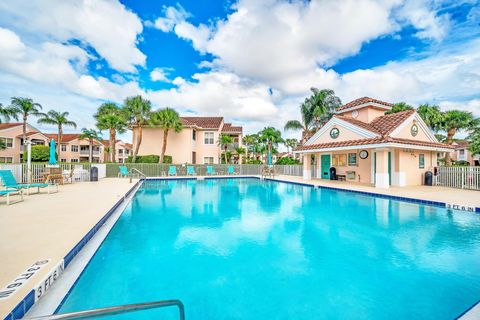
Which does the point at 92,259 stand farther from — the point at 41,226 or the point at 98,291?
the point at 41,226

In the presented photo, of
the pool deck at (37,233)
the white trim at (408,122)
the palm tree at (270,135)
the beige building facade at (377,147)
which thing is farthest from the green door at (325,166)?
the pool deck at (37,233)

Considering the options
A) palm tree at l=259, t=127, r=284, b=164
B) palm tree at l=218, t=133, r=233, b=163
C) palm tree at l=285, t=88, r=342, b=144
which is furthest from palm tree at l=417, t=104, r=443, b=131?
palm tree at l=218, t=133, r=233, b=163

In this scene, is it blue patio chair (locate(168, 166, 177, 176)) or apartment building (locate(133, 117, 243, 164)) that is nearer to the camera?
blue patio chair (locate(168, 166, 177, 176))

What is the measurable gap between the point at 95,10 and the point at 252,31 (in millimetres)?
8894

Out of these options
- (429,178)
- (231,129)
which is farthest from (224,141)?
(429,178)

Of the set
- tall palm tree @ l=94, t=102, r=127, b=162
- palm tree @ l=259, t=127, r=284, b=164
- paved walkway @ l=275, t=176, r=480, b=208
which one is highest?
tall palm tree @ l=94, t=102, r=127, b=162

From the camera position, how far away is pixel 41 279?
8.59ft

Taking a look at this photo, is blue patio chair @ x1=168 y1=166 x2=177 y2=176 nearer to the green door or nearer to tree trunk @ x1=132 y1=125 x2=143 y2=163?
tree trunk @ x1=132 y1=125 x2=143 y2=163

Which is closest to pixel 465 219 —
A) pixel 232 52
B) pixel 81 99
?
pixel 232 52

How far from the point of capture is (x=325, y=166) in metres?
18.5

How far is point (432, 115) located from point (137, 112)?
32243 mm

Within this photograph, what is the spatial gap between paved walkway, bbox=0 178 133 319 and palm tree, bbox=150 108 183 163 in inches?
643

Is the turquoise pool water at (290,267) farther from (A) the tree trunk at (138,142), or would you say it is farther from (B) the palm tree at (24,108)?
(B) the palm tree at (24,108)

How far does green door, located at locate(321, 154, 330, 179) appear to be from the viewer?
18128mm
